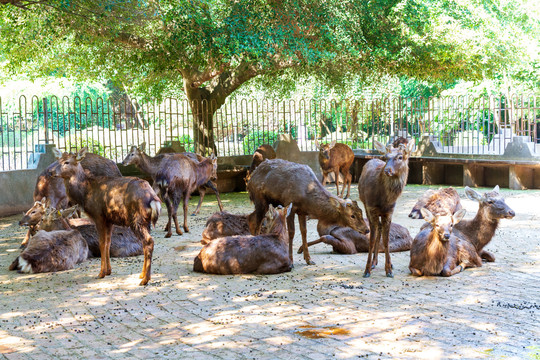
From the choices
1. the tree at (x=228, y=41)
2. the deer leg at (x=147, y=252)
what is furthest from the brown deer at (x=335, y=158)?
the deer leg at (x=147, y=252)

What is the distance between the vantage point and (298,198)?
8.98m

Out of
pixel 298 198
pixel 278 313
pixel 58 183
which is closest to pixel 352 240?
pixel 298 198

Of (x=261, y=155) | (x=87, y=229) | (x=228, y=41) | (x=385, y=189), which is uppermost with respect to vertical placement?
(x=228, y=41)

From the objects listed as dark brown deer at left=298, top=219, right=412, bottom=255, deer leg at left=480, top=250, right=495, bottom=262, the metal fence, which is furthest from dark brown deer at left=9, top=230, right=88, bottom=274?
deer leg at left=480, top=250, right=495, bottom=262

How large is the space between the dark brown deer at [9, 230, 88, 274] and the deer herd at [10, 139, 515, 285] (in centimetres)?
1

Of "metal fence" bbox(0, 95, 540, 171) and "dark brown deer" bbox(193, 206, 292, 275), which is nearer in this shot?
"dark brown deer" bbox(193, 206, 292, 275)

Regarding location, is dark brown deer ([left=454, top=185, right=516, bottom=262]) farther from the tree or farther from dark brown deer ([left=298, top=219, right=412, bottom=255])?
the tree

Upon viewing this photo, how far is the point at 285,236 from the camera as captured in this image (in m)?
8.79

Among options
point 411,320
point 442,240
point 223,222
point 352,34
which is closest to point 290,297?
point 411,320

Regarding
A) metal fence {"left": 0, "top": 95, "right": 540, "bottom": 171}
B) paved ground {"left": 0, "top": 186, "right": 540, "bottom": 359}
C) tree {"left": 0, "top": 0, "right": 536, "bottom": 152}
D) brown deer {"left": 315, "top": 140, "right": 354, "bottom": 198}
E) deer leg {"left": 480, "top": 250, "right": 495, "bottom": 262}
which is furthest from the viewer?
brown deer {"left": 315, "top": 140, "right": 354, "bottom": 198}

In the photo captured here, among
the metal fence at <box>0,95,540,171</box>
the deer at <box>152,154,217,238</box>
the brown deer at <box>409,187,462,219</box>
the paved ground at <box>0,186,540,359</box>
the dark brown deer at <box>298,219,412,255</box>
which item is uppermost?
the metal fence at <box>0,95,540,171</box>

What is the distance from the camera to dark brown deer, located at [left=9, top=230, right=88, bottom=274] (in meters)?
8.88

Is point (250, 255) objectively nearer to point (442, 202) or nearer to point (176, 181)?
point (442, 202)

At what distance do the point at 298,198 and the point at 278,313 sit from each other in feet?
8.46
